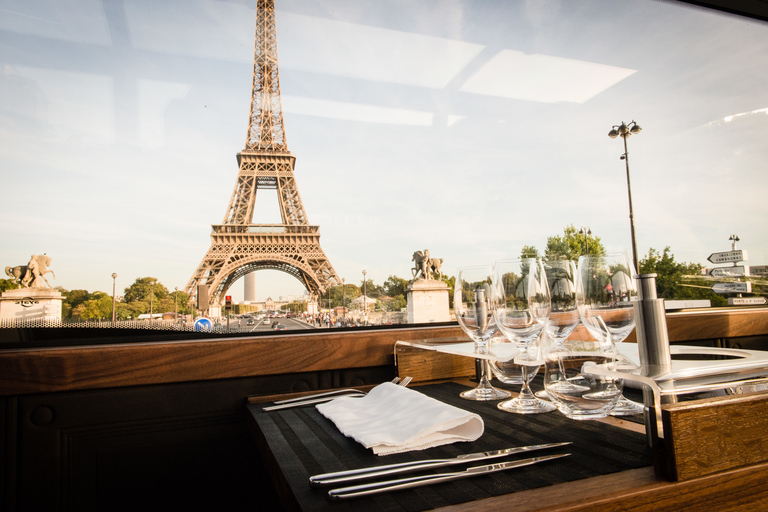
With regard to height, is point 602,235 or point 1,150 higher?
point 1,150

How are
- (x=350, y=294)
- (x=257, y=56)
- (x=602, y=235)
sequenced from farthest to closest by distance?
(x=257, y=56) → (x=602, y=235) → (x=350, y=294)

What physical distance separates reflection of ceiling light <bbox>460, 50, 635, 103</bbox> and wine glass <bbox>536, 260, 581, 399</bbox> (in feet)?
6.95

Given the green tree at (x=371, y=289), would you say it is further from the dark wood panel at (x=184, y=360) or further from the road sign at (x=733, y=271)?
the road sign at (x=733, y=271)

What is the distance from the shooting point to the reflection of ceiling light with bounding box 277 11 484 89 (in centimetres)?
255

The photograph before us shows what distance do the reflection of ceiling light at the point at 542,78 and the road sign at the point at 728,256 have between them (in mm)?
1150

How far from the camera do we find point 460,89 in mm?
2568

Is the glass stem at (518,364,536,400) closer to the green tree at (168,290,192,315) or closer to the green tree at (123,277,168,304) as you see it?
the green tree at (168,290,192,315)

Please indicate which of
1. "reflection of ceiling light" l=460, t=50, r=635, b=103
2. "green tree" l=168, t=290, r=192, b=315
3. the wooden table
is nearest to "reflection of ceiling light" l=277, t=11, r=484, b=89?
"reflection of ceiling light" l=460, t=50, r=635, b=103

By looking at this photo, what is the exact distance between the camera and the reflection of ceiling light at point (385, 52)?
2549 mm

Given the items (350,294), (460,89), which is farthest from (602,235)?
(350,294)

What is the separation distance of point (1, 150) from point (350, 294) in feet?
4.44

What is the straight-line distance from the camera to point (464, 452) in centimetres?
50

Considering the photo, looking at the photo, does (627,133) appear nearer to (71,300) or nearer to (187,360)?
(187,360)

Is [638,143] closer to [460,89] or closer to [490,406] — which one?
[460,89]
